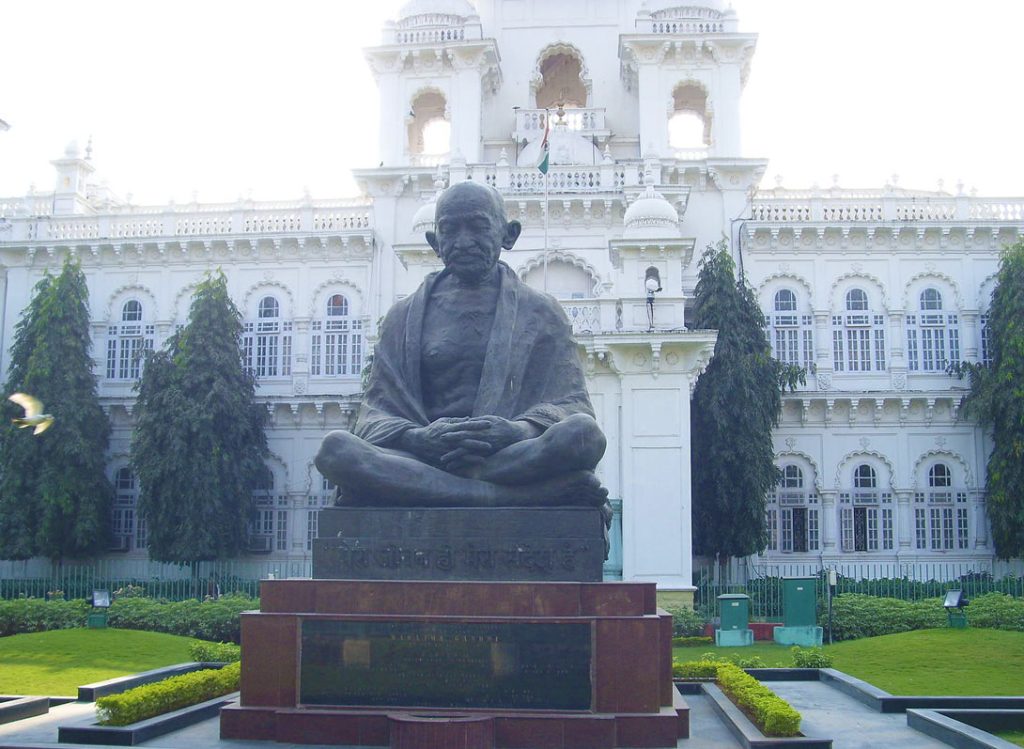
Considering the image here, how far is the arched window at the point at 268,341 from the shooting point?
37562mm

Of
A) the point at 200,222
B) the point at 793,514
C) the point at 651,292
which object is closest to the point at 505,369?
the point at 651,292

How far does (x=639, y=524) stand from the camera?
27.2 metres

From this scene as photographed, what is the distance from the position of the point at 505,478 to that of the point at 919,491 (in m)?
29.4

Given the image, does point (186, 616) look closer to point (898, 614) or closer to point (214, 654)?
point (214, 654)

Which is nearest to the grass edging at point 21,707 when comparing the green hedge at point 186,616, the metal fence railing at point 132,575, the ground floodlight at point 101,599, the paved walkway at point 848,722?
the paved walkway at point 848,722

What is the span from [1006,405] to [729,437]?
29.5ft

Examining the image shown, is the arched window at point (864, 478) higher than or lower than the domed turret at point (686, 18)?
lower

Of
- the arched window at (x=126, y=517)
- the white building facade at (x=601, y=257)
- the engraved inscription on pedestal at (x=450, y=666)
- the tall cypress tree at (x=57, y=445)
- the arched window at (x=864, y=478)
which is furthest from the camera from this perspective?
the arched window at (x=126, y=517)

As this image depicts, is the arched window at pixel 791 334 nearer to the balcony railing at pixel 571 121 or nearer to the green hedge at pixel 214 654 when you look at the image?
the balcony railing at pixel 571 121

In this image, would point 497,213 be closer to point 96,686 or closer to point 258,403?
point 96,686

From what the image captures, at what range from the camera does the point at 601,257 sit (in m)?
33.7

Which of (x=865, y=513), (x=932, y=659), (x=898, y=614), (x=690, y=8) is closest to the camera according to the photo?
(x=932, y=659)

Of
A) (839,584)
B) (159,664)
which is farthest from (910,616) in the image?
(159,664)

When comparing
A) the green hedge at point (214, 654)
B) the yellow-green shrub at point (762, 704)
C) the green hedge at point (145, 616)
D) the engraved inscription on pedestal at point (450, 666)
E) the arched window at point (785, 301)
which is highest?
the arched window at point (785, 301)
